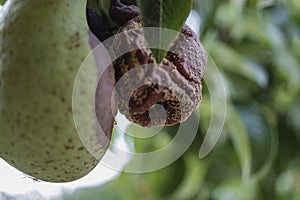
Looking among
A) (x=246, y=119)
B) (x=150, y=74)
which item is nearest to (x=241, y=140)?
(x=246, y=119)

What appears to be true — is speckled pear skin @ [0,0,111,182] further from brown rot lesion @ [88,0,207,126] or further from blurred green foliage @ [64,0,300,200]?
blurred green foliage @ [64,0,300,200]

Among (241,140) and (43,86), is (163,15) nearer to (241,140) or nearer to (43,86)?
(43,86)

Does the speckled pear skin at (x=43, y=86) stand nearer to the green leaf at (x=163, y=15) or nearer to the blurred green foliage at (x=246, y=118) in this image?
the green leaf at (x=163, y=15)

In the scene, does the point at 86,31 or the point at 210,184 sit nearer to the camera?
the point at 86,31

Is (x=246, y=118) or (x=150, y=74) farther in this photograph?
(x=246, y=118)

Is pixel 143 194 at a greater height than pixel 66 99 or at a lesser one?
lesser

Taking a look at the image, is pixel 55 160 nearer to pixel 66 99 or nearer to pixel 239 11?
pixel 66 99

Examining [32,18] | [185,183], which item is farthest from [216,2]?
[32,18]

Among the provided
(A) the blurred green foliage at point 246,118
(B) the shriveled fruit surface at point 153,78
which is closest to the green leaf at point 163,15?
(B) the shriveled fruit surface at point 153,78
